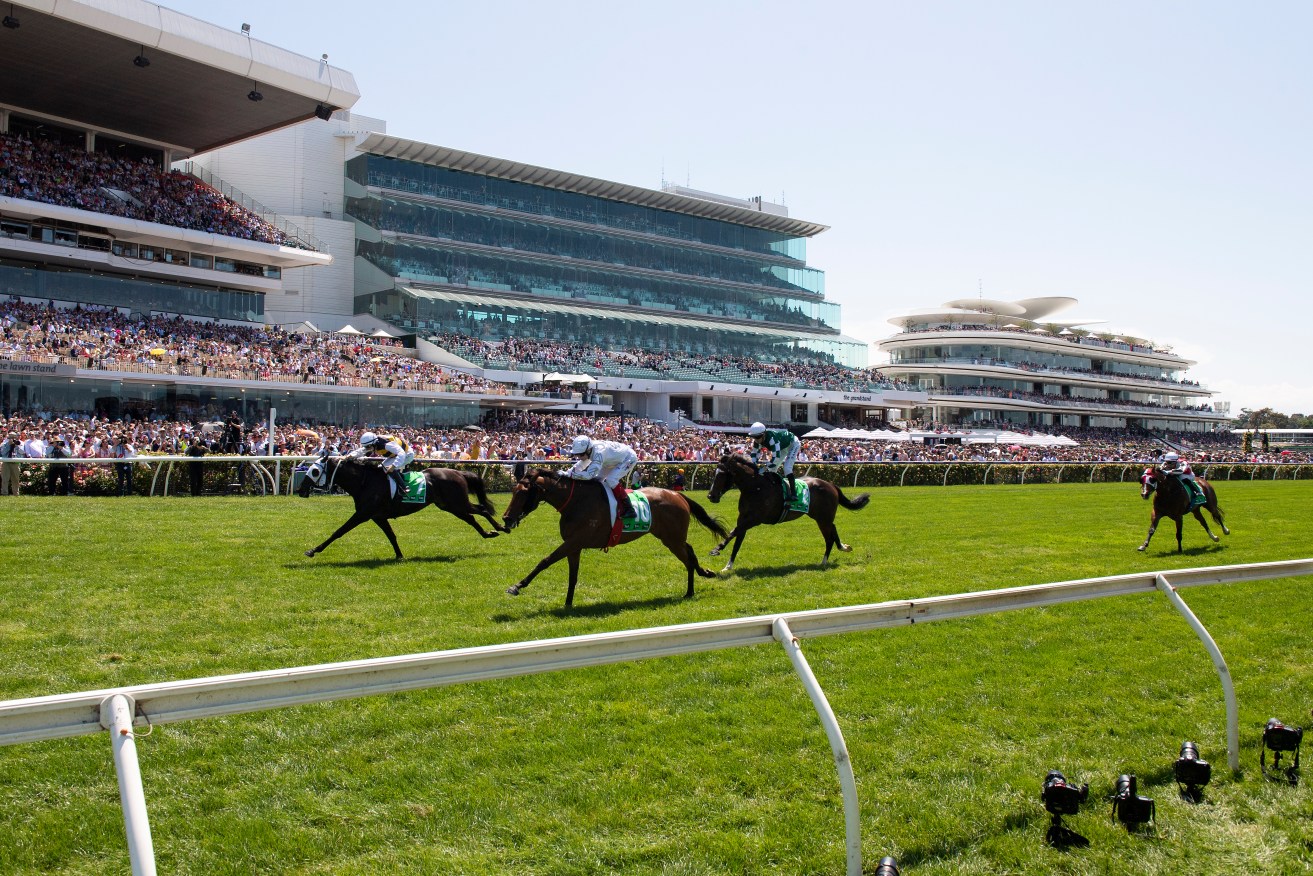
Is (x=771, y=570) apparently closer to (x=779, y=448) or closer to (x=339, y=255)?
(x=779, y=448)

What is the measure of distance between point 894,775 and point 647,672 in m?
1.92

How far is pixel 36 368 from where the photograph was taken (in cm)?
2675

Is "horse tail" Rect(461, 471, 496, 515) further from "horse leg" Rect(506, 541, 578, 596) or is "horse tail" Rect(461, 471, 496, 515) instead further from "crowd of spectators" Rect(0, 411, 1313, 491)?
"crowd of spectators" Rect(0, 411, 1313, 491)

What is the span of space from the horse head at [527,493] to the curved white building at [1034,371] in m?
61.1

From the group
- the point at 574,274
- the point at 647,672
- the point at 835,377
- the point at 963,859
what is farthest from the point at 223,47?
the point at 835,377

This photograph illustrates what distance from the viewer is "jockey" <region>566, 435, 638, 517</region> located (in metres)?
8.23

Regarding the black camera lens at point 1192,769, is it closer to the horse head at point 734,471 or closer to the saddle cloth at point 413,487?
the horse head at point 734,471

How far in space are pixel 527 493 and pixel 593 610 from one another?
3.52 feet

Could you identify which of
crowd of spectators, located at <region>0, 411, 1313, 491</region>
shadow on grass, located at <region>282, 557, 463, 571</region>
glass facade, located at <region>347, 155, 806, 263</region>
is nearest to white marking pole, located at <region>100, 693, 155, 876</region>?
shadow on grass, located at <region>282, 557, 463, 571</region>

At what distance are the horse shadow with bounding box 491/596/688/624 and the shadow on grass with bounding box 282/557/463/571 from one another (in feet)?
9.47

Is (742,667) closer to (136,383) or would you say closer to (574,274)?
(136,383)

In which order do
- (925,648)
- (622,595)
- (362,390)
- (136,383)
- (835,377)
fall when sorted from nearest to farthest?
(925,648) < (622,595) < (136,383) < (362,390) < (835,377)

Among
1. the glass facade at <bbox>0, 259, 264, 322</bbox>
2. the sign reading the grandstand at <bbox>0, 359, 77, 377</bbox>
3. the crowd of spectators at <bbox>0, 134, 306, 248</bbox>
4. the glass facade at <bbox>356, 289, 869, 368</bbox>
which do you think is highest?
the crowd of spectators at <bbox>0, 134, 306, 248</bbox>

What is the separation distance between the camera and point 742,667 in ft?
20.3
